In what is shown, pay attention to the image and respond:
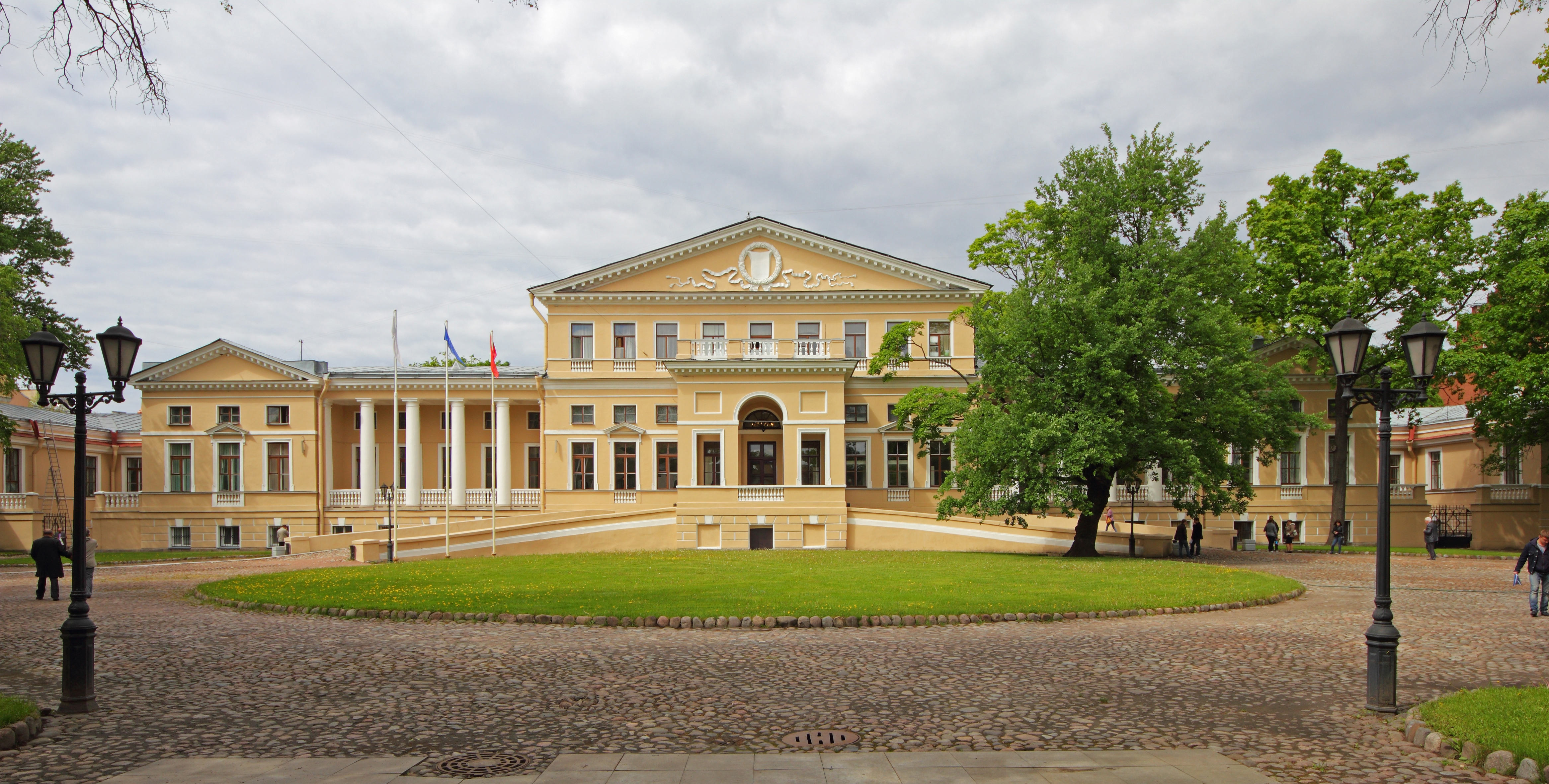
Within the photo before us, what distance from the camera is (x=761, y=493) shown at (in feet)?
125

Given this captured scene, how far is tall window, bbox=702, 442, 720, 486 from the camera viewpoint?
145 feet

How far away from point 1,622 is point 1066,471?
26.7 m

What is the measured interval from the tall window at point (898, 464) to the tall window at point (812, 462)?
3.72 metres

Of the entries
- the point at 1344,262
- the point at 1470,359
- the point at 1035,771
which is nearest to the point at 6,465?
the point at 1035,771

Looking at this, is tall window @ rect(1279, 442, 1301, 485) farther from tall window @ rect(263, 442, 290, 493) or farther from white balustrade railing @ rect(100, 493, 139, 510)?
white balustrade railing @ rect(100, 493, 139, 510)

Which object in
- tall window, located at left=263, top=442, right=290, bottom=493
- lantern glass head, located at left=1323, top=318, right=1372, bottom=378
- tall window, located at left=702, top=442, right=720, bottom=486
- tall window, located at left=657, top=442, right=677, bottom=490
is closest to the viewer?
lantern glass head, located at left=1323, top=318, right=1372, bottom=378

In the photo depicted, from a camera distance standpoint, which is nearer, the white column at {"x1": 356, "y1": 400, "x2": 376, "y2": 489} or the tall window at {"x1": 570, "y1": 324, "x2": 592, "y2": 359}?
the tall window at {"x1": 570, "y1": 324, "x2": 592, "y2": 359}

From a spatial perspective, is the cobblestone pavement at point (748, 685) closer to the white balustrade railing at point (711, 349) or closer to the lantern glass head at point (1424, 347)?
the lantern glass head at point (1424, 347)

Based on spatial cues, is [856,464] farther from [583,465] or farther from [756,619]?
[756,619]

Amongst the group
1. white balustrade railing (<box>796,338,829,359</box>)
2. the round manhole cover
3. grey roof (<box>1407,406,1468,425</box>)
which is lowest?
the round manhole cover

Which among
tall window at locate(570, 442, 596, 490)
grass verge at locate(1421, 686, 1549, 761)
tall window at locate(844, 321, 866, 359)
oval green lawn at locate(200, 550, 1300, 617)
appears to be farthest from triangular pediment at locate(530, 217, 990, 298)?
grass verge at locate(1421, 686, 1549, 761)

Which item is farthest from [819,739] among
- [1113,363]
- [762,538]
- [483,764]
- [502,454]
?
[502,454]

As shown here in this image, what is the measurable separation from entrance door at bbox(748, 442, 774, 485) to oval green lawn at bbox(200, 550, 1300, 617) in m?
15.2

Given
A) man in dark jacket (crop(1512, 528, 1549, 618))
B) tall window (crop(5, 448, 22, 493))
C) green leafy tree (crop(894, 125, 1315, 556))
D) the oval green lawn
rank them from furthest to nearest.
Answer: tall window (crop(5, 448, 22, 493)), green leafy tree (crop(894, 125, 1315, 556)), the oval green lawn, man in dark jacket (crop(1512, 528, 1549, 618))
